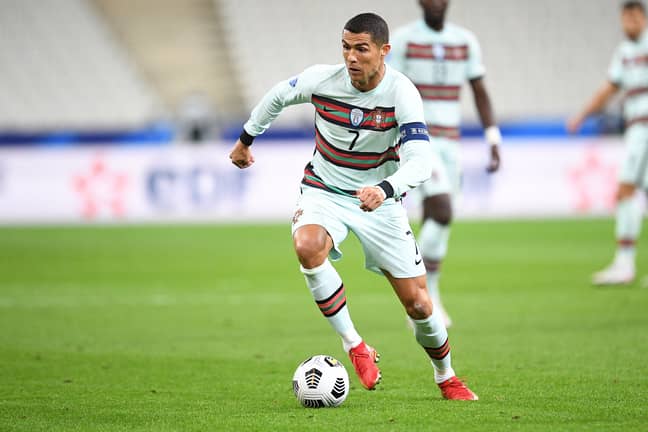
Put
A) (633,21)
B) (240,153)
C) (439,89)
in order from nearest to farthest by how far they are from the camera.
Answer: (240,153) < (439,89) < (633,21)

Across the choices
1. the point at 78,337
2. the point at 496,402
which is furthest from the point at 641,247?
the point at 496,402

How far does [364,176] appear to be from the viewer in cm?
615

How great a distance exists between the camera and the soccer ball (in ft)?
18.8

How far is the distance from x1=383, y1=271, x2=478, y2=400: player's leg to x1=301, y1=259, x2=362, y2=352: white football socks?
294 millimetres

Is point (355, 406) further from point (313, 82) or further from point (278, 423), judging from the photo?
point (313, 82)

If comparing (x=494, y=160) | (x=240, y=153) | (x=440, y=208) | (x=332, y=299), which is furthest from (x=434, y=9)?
(x=332, y=299)

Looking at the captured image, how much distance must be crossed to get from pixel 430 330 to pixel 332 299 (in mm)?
561

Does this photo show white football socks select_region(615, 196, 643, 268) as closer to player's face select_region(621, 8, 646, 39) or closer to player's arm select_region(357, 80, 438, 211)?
player's face select_region(621, 8, 646, 39)

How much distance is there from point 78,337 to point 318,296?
A: 132 inches

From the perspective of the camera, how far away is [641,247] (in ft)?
53.8

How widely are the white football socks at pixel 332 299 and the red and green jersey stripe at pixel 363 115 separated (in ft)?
2.53

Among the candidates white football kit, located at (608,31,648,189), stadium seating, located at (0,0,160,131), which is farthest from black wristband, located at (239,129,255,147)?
stadium seating, located at (0,0,160,131)

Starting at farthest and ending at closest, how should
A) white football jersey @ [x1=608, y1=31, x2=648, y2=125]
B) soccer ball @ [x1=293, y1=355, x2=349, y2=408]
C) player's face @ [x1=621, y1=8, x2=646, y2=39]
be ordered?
white football jersey @ [x1=608, y1=31, x2=648, y2=125], player's face @ [x1=621, y1=8, x2=646, y2=39], soccer ball @ [x1=293, y1=355, x2=349, y2=408]

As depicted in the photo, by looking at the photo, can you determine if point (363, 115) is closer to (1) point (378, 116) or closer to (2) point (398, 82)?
(1) point (378, 116)
